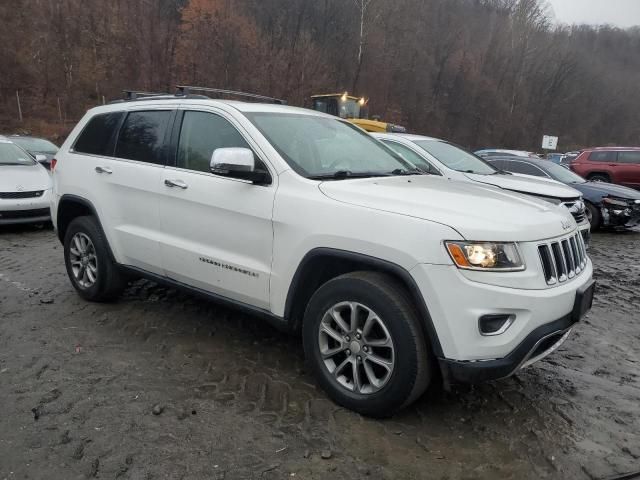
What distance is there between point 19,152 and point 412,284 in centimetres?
864

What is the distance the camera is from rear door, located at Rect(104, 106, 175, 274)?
12.8 feet

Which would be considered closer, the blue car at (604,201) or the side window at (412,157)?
the side window at (412,157)

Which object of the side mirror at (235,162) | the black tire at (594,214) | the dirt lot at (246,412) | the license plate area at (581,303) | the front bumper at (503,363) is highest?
the side mirror at (235,162)

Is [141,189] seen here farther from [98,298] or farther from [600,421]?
[600,421]

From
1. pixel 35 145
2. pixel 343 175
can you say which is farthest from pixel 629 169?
pixel 35 145

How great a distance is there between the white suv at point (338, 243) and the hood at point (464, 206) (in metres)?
0.01

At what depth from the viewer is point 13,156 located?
8.62m

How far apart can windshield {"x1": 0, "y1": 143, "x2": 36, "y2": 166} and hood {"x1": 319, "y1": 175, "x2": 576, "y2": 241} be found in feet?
24.5

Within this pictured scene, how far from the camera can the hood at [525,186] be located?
7.09m

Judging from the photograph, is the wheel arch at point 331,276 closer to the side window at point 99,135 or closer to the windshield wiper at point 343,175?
the windshield wiper at point 343,175


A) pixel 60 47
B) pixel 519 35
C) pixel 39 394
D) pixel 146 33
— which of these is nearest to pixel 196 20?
pixel 146 33

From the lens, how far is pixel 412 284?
2.59m

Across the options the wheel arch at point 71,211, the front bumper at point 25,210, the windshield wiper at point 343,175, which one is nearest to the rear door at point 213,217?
the windshield wiper at point 343,175

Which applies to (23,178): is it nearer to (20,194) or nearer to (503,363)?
(20,194)
